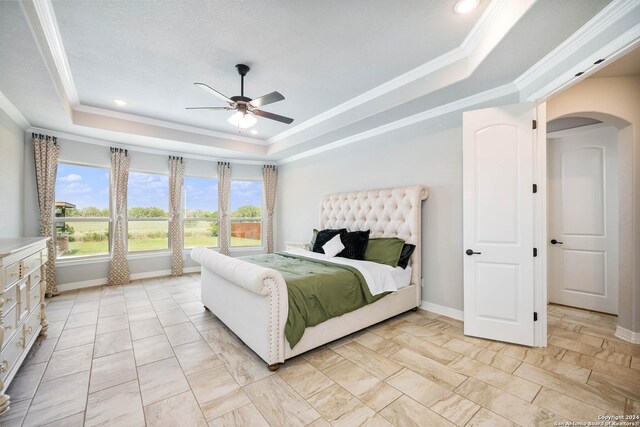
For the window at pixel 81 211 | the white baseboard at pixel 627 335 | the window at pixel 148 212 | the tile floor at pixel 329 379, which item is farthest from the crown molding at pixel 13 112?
the white baseboard at pixel 627 335

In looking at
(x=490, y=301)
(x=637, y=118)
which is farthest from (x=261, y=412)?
(x=637, y=118)

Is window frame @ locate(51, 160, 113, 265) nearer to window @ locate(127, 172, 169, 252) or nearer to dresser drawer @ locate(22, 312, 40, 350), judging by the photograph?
window @ locate(127, 172, 169, 252)

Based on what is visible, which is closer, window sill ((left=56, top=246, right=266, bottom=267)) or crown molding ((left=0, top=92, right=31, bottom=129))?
crown molding ((left=0, top=92, right=31, bottom=129))

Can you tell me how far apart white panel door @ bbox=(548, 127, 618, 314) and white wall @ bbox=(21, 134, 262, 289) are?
21.1 feet

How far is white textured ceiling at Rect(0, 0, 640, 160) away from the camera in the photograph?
2.07 metres

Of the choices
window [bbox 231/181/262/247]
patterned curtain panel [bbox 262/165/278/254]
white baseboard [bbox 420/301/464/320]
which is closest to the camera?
white baseboard [bbox 420/301/464/320]

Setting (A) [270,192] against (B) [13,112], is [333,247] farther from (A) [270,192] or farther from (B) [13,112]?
(B) [13,112]

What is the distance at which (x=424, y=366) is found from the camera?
2.39 metres

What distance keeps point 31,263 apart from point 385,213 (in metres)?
4.00

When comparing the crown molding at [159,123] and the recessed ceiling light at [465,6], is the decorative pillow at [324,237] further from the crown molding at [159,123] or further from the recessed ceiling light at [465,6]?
the recessed ceiling light at [465,6]

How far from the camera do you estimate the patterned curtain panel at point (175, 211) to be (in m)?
5.71

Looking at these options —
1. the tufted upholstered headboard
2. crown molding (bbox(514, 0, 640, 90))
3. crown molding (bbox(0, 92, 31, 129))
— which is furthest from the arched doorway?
crown molding (bbox(0, 92, 31, 129))

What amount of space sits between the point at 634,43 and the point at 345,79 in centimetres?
234

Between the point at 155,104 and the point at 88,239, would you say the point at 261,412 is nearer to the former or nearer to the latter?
the point at 155,104
